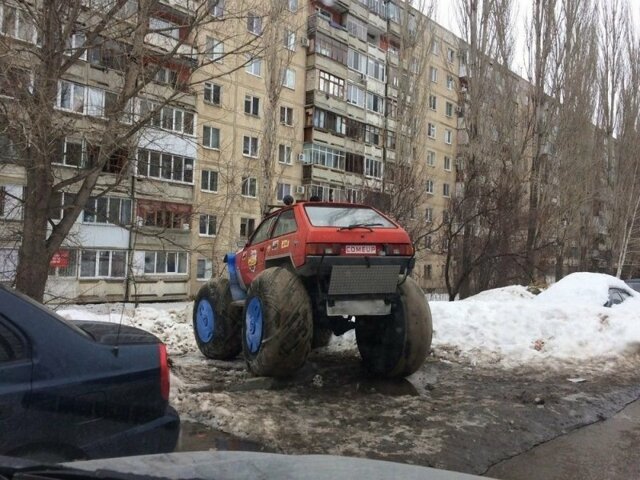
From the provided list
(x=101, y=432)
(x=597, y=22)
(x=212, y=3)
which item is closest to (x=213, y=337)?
(x=212, y=3)

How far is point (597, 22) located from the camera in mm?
30453

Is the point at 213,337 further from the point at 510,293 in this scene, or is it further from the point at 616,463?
the point at 510,293

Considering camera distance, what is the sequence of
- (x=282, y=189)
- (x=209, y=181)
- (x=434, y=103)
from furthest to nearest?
(x=434, y=103)
(x=282, y=189)
(x=209, y=181)

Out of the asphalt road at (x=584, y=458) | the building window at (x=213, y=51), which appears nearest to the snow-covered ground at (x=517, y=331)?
the asphalt road at (x=584, y=458)

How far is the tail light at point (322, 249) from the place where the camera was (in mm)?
6184

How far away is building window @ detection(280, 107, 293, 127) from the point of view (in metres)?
35.7

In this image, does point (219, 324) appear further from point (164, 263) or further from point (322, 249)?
point (164, 263)

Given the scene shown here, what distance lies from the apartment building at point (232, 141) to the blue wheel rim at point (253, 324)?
320 cm

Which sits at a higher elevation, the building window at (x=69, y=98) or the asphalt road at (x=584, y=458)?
the building window at (x=69, y=98)

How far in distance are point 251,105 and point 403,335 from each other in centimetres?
3003

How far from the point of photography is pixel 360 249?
6.40 metres

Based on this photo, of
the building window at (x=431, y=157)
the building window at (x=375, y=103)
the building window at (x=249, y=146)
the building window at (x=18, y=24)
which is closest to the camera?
the building window at (x=18, y=24)

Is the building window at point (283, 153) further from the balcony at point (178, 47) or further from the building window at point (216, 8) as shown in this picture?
the building window at point (216, 8)

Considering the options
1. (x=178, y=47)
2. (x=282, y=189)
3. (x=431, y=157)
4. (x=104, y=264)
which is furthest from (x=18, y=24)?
(x=431, y=157)
